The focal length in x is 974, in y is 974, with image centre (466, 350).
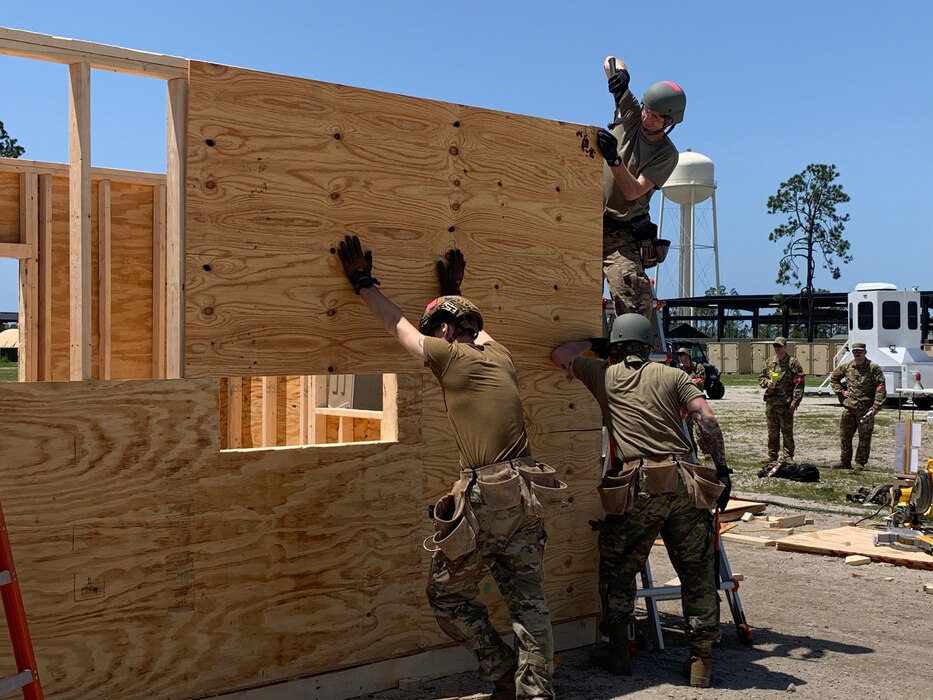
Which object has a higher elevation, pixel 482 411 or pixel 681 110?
pixel 681 110

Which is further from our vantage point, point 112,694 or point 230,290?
point 230,290

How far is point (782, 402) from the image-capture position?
49.9 feet

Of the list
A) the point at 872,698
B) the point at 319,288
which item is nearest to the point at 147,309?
the point at 319,288

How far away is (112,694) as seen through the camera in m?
4.55

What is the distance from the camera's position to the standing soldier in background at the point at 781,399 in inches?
599

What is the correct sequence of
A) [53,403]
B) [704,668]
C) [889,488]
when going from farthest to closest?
1. [889,488]
2. [704,668]
3. [53,403]

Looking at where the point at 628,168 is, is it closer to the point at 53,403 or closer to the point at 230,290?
the point at 230,290

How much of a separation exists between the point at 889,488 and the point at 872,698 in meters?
5.86

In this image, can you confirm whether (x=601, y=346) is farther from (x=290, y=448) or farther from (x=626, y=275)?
(x=290, y=448)

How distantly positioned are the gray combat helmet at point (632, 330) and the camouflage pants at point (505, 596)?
150 centimetres

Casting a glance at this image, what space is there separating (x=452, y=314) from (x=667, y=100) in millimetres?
2472

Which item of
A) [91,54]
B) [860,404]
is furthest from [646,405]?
[860,404]

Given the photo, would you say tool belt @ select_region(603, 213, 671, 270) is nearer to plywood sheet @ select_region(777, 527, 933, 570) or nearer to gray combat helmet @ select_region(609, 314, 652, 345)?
gray combat helmet @ select_region(609, 314, 652, 345)

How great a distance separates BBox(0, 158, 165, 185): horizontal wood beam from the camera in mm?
7906
